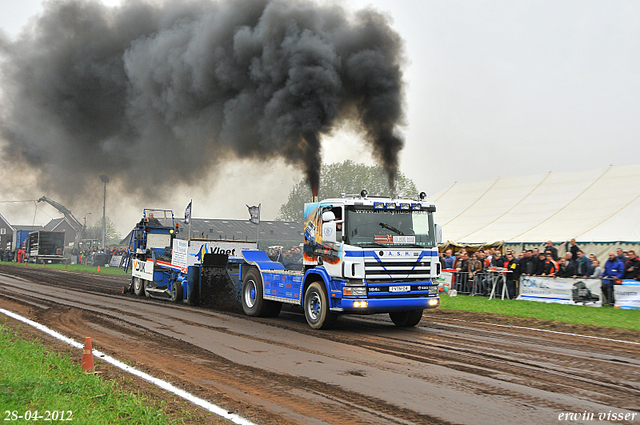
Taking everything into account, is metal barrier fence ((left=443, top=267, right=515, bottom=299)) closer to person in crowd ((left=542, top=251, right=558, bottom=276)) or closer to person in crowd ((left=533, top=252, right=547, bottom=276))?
person in crowd ((left=533, top=252, right=547, bottom=276))

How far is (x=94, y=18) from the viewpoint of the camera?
21656mm

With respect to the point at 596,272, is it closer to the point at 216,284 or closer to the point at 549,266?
the point at 549,266

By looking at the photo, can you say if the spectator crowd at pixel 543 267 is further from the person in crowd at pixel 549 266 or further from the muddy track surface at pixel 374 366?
the muddy track surface at pixel 374 366

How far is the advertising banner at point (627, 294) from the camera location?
565 inches

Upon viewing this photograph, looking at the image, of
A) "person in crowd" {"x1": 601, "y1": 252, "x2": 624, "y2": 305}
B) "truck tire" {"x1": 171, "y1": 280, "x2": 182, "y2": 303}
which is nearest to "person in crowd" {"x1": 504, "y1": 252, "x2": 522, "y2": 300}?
"person in crowd" {"x1": 601, "y1": 252, "x2": 624, "y2": 305}

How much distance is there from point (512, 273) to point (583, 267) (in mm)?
2290

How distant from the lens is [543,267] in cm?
1678

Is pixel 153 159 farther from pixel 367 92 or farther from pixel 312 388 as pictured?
pixel 312 388

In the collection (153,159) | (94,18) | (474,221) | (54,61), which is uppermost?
(94,18)

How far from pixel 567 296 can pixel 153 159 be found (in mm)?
15887

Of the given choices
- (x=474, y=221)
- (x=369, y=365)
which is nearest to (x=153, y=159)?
(x=474, y=221)

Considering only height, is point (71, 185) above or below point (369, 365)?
above

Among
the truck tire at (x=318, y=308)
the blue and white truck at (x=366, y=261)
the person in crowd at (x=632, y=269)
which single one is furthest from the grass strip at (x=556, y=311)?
the truck tire at (x=318, y=308)

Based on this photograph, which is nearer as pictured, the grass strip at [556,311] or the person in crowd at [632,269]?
the grass strip at [556,311]
